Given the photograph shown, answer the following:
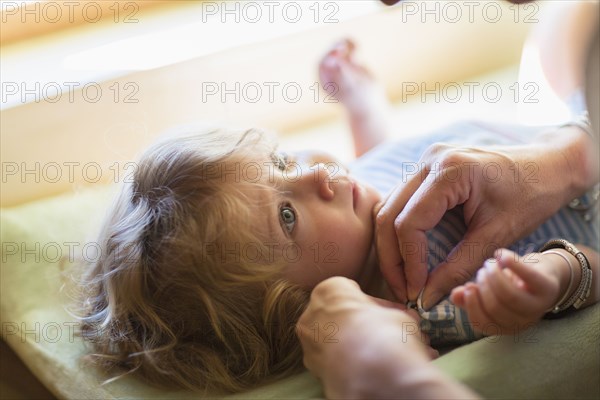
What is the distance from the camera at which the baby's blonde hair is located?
2.93 ft

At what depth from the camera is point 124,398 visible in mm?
917

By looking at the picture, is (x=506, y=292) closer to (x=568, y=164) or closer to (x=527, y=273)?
(x=527, y=273)

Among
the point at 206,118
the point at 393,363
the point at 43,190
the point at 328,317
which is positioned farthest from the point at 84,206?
the point at 393,363

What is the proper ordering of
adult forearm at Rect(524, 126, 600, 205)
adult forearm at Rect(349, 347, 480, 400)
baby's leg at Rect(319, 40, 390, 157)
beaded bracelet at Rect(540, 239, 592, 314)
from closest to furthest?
adult forearm at Rect(349, 347, 480, 400) < beaded bracelet at Rect(540, 239, 592, 314) < adult forearm at Rect(524, 126, 600, 205) < baby's leg at Rect(319, 40, 390, 157)

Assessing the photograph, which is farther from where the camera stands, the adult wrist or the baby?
the adult wrist

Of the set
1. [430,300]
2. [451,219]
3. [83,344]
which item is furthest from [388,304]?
[83,344]

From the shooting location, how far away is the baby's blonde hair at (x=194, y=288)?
893 mm

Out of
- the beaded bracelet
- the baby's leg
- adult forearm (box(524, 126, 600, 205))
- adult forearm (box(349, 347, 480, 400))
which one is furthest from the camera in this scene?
the baby's leg

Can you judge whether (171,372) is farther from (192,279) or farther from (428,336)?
(428,336)

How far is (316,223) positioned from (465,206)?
0.20m

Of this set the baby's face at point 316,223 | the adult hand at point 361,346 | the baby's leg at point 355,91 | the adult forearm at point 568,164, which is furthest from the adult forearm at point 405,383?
the baby's leg at point 355,91

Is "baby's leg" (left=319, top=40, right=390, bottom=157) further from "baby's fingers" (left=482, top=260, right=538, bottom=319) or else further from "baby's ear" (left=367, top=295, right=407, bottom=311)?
"baby's fingers" (left=482, top=260, right=538, bottom=319)

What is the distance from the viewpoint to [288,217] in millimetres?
928

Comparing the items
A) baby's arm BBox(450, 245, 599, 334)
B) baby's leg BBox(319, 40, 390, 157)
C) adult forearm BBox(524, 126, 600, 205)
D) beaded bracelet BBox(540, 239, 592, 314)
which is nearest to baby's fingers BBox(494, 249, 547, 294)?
baby's arm BBox(450, 245, 599, 334)
